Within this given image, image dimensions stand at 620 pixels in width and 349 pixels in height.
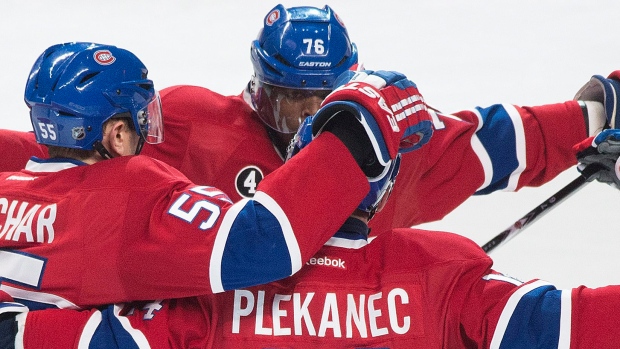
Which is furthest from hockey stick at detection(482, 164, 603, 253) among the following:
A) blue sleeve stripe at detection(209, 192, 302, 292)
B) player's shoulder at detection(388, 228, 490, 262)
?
blue sleeve stripe at detection(209, 192, 302, 292)

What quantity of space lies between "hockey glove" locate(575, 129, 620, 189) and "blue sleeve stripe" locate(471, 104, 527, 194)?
39cm

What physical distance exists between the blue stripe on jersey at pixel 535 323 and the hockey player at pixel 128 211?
0.38m

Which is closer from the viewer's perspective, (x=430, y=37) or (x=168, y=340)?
(x=168, y=340)

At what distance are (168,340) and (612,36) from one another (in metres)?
3.04

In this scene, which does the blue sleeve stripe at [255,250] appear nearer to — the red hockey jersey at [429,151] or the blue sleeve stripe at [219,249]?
the blue sleeve stripe at [219,249]

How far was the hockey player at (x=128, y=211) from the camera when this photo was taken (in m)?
2.12

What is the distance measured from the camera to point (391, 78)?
2.20 meters

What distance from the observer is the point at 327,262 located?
7.09 ft

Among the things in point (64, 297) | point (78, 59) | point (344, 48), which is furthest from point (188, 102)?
point (64, 297)

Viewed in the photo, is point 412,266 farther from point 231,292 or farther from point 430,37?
point 430,37

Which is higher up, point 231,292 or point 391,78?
point 391,78

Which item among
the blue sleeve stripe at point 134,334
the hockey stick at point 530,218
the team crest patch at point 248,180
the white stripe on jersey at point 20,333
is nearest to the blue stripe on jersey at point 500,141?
the hockey stick at point 530,218

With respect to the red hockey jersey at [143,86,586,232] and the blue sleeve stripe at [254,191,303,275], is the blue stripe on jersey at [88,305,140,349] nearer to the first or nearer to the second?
the blue sleeve stripe at [254,191,303,275]

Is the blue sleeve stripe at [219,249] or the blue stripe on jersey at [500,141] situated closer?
the blue sleeve stripe at [219,249]
